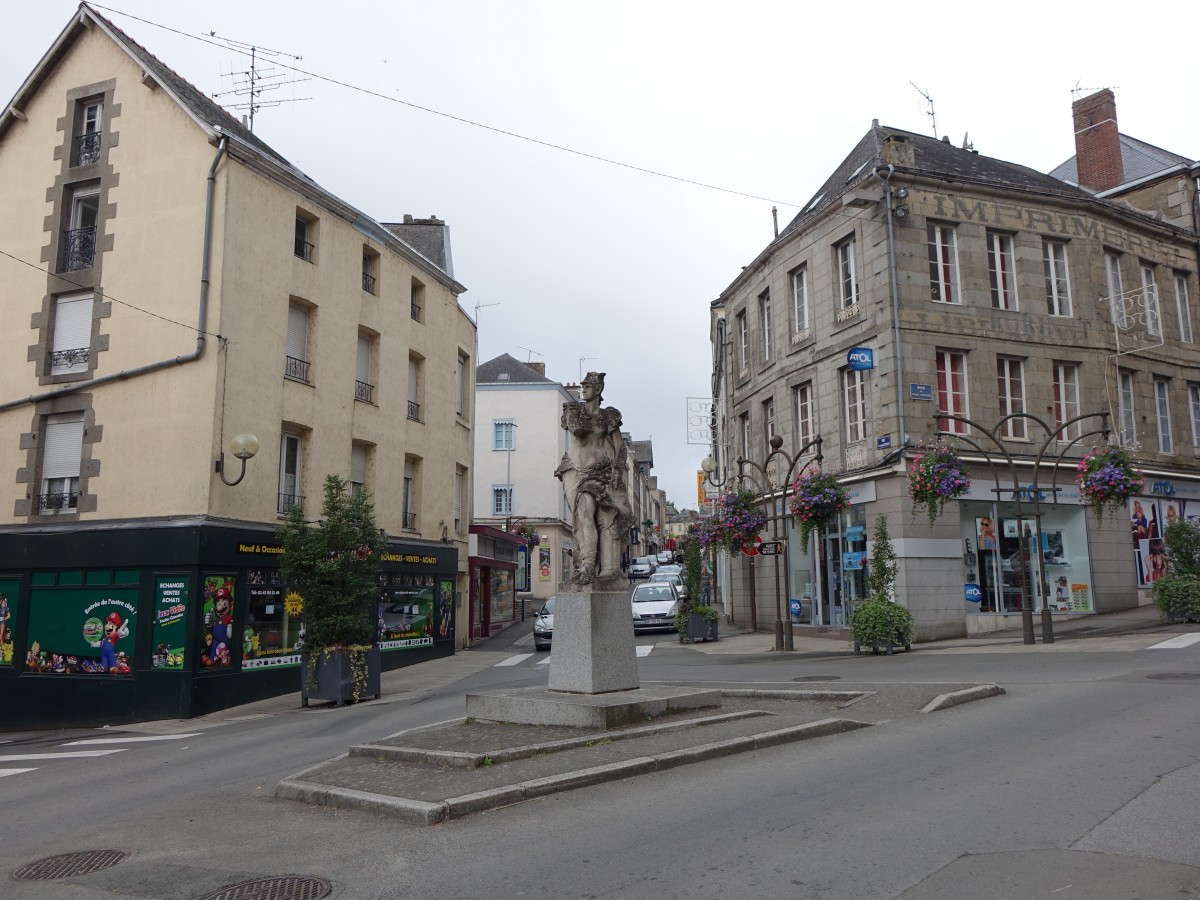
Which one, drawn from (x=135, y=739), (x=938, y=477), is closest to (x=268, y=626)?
(x=135, y=739)

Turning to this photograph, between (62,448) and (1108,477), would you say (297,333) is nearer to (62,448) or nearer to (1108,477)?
(62,448)

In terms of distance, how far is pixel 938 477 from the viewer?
17.5 m

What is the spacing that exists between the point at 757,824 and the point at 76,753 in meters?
9.43

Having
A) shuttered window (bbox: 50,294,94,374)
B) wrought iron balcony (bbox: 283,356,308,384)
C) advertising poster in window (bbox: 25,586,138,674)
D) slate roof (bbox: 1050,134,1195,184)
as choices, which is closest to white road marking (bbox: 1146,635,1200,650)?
wrought iron balcony (bbox: 283,356,308,384)

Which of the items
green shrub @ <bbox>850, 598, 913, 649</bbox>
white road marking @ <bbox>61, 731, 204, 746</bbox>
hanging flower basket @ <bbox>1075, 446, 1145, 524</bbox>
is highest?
hanging flower basket @ <bbox>1075, 446, 1145, 524</bbox>

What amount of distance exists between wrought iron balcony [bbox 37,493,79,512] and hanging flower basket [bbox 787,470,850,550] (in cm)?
1391

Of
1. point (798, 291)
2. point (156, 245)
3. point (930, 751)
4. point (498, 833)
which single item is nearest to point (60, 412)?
point (156, 245)

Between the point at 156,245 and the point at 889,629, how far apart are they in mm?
15505

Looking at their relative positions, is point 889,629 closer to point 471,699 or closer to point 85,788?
point 471,699

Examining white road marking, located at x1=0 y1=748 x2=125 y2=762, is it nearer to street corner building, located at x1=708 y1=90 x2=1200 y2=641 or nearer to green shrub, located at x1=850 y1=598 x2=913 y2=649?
green shrub, located at x1=850 y1=598 x2=913 y2=649

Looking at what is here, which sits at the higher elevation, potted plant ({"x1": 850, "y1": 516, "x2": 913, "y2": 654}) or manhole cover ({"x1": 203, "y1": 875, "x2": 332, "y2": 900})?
potted plant ({"x1": 850, "y1": 516, "x2": 913, "y2": 654})

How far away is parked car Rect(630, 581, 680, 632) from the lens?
27.0 m

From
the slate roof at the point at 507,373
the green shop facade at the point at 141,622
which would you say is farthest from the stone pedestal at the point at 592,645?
the slate roof at the point at 507,373

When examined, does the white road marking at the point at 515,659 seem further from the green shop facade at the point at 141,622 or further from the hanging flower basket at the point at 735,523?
the hanging flower basket at the point at 735,523
